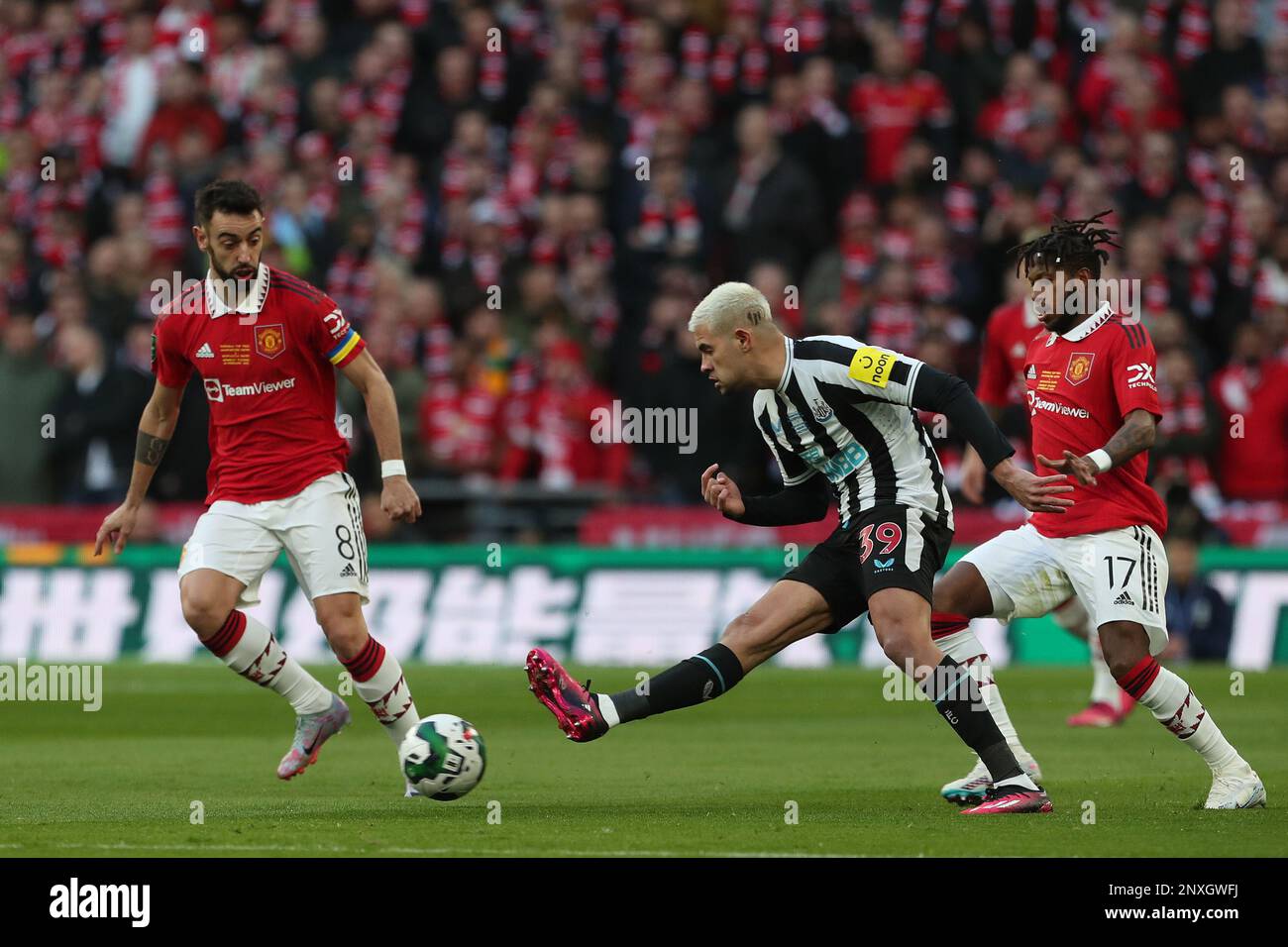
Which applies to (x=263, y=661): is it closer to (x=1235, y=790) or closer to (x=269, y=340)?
(x=269, y=340)

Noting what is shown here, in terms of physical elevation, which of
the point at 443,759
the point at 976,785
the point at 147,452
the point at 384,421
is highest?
the point at 384,421

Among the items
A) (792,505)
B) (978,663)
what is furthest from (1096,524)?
(792,505)

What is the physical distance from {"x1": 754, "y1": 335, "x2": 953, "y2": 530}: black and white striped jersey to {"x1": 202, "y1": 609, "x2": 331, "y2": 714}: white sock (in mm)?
2475

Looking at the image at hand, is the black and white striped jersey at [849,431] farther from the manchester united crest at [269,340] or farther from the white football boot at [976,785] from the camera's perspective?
the manchester united crest at [269,340]

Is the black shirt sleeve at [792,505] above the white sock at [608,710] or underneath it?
above

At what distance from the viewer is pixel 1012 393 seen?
12672 mm

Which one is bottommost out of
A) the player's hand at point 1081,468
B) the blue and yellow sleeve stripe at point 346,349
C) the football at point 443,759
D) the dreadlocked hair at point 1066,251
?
the football at point 443,759

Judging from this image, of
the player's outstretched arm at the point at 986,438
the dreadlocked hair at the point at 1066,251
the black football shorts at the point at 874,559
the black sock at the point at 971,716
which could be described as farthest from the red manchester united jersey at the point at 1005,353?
the black sock at the point at 971,716

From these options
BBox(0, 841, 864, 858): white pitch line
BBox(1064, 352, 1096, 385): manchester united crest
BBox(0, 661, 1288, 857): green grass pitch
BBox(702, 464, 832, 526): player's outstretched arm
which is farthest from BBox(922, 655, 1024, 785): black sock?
BBox(1064, 352, 1096, 385): manchester united crest

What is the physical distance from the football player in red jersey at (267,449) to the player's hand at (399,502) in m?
0.27

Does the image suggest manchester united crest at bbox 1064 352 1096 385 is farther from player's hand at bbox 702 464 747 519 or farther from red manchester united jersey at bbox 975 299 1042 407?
red manchester united jersey at bbox 975 299 1042 407

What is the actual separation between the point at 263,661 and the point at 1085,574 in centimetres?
373

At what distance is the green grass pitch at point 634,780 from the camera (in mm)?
7656

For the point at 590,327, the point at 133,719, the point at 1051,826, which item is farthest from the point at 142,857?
the point at 590,327
